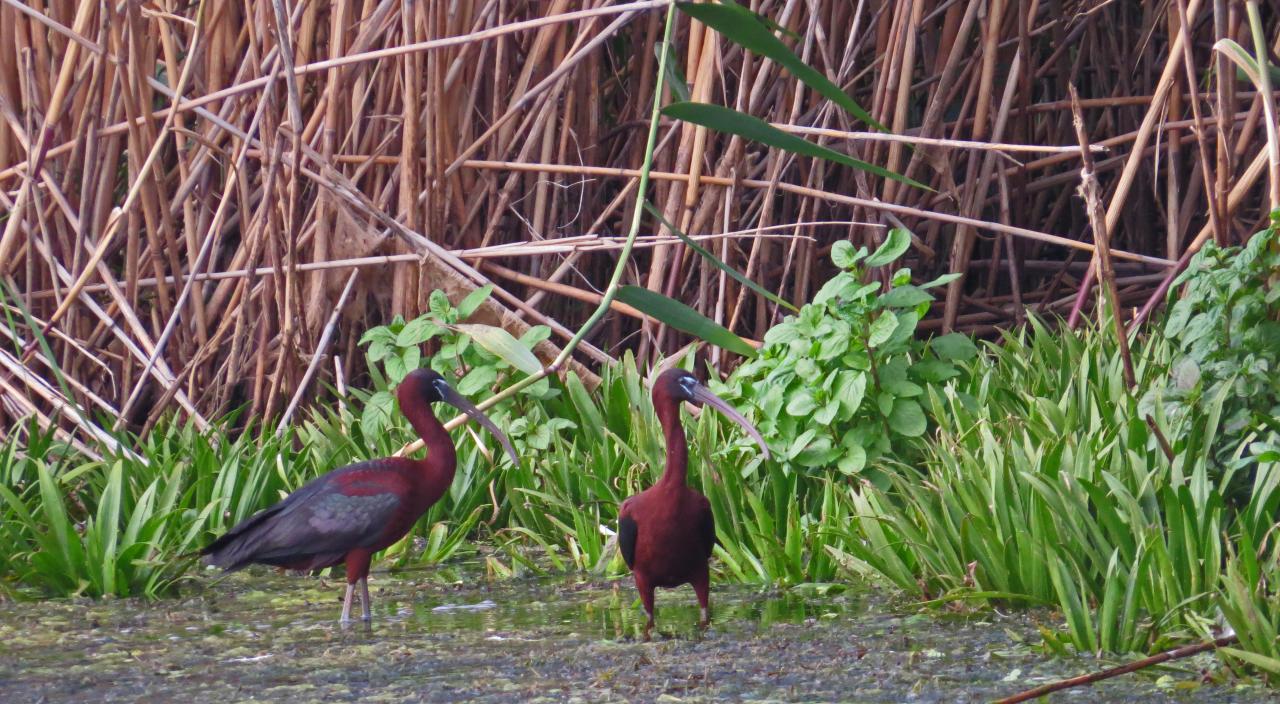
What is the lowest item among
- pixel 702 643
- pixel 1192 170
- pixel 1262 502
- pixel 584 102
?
pixel 702 643

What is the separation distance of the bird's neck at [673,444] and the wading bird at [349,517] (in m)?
0.65

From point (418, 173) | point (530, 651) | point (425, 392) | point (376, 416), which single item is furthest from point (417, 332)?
point (530, 651)

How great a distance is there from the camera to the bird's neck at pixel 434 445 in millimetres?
4773

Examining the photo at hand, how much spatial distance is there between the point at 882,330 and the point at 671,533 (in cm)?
118

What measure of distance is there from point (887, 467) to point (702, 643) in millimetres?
1243

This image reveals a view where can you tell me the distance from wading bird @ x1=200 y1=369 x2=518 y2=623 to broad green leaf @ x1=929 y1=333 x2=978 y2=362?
1553 mm

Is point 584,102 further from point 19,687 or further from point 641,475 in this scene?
point 19,687

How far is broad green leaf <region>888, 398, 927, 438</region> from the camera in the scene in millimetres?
4934

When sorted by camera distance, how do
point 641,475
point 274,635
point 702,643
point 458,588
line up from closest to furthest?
point 702,643 < point 274,635 < point 458,588 < point 641,475

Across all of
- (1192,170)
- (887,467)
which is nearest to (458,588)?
(887,467)

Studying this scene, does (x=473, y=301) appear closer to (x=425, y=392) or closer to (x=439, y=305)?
(x=439, y=305)

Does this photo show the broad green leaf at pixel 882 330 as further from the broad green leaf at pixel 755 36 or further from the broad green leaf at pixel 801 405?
the broad green leaf at pixel 755 36

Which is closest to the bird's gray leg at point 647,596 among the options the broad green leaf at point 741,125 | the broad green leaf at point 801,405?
the broad green leaf at point 801,405

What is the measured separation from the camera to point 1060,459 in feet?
14.1
